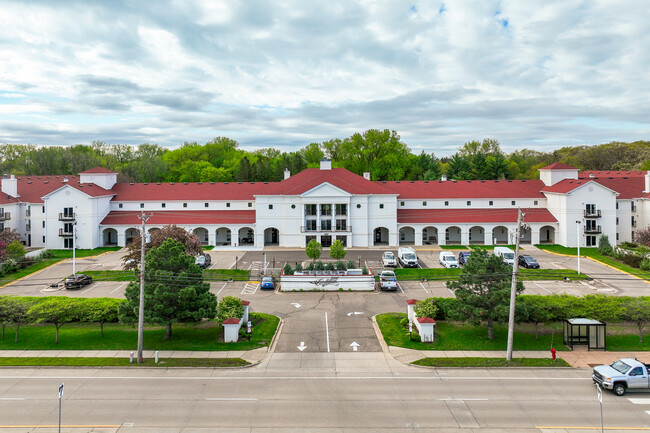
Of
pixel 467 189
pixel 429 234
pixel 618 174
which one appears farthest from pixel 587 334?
pixel 618 174

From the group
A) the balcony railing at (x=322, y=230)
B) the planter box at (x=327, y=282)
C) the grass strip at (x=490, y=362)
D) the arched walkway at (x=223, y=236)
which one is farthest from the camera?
the arched walkway at (x=223, y=236)

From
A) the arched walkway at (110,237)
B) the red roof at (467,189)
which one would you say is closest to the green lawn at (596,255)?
the red roof at (467,189)

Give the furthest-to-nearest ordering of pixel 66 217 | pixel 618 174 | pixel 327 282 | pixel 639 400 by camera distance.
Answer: pixel 618 174 → pixel 66 217 → pixel 327 282 → pixel 639 400

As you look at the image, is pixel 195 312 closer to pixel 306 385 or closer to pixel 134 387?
pixel 134 387

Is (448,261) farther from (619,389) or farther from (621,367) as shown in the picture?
(619,389)

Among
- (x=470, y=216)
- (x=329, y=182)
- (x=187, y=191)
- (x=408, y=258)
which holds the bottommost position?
(x=408, y=258)

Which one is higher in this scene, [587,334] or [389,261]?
[389,261]

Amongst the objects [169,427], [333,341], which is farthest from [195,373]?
[333,341]

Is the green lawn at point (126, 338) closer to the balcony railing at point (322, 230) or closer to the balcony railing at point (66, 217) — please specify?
the balcony railing at point (322, 230)
